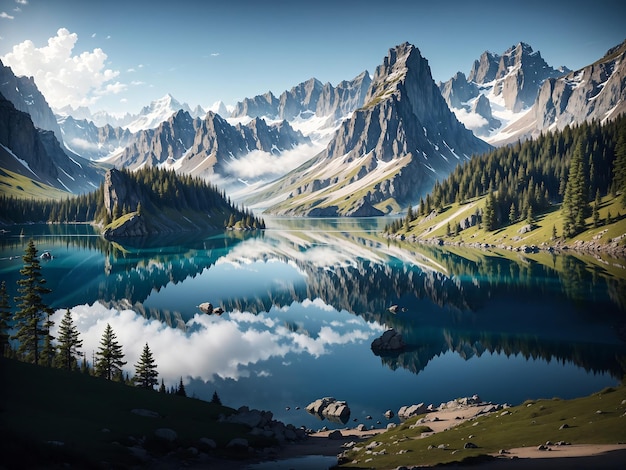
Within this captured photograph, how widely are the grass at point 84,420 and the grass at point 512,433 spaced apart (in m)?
9.88

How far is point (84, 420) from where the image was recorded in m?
28.2

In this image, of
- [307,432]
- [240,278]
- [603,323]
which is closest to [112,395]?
[307,432]

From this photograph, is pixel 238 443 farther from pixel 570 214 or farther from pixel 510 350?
pixel 570 214

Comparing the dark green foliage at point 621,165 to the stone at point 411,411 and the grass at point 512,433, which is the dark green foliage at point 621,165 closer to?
the stone at point 411,411

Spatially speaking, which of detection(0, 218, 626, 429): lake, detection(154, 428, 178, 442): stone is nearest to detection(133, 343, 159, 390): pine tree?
detection(0, 218, 626, 429): lake

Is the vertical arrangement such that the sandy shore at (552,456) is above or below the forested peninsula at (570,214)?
below

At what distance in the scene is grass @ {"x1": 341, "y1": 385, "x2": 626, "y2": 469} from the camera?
77.5 feet

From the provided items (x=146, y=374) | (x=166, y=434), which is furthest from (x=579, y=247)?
(x=166, y=434)

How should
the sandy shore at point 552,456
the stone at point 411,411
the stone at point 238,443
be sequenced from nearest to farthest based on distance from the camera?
the sandy shore at point 552,456 < the stone at point 238,443 < the stone at point 411,411

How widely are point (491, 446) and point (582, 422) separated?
5680mm

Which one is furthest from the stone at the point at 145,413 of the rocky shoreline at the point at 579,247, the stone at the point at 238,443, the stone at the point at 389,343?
the rocky shoreline at the point at 579,247

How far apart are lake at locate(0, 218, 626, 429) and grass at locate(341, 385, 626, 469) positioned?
13397mm

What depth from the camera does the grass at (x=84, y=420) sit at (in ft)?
67.8

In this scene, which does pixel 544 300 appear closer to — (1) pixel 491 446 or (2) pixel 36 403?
(1) pixel 491 446
